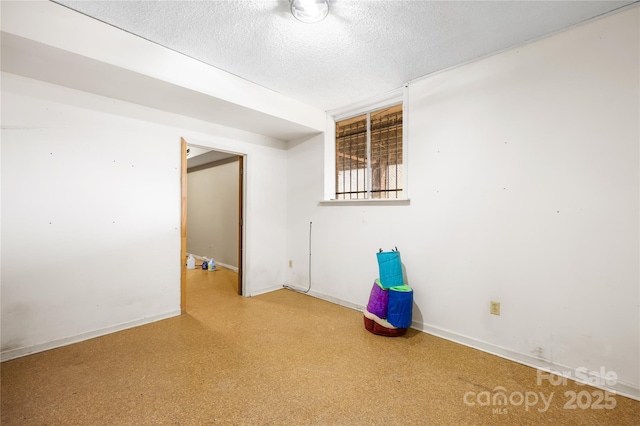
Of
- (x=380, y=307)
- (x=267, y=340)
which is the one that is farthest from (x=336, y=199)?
(x=267, y=340)

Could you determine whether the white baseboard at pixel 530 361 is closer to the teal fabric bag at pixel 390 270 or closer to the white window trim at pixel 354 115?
the teal fabric bag at pixel 390 270

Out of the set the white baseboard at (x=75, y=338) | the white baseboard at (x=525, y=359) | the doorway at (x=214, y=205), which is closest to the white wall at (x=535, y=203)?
the white baseboard at (x=525, y=359)

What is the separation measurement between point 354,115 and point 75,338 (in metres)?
3.68

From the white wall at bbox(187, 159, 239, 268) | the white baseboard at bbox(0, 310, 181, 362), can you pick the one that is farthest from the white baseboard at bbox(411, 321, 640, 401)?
the white wall at bbox(187, 159, 239, 268)

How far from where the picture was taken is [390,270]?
8.91 ft

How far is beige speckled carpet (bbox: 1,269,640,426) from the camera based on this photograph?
5.22ft

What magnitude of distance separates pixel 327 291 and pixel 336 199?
123 cm

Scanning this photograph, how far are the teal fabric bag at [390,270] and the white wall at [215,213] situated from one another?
3383 mm

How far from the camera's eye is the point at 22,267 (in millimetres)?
2234

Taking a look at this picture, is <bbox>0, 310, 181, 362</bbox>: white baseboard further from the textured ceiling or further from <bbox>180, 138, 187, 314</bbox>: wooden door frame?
the textured ceiling

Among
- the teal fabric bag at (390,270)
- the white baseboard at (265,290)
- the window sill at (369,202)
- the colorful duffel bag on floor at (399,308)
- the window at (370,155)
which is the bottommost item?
the white baseboard at (265,290)

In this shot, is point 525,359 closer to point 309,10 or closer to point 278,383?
point 278,383

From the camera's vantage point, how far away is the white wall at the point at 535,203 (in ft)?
5.98

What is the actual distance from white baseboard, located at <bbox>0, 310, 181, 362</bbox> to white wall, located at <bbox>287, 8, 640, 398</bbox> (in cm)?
264
